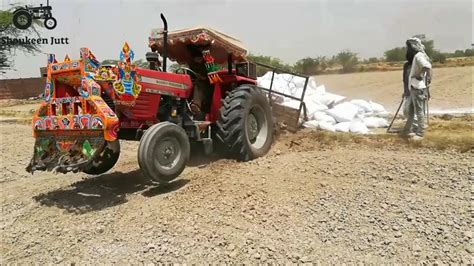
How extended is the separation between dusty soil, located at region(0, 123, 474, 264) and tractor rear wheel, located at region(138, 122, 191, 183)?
245 millimetres

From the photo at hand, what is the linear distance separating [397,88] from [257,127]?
1139 cm

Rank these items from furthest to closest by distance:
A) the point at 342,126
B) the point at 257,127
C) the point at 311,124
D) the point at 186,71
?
the point at 311,124 < the point at 342,126 < the point at 257,127 < the point at 186,71

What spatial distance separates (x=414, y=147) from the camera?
6.45m

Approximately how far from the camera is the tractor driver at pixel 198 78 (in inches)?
256

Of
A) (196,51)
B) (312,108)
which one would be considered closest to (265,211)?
(196,51)

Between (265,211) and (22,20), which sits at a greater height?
(22,20)

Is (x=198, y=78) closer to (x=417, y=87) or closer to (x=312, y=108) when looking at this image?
(x=312, y=108)

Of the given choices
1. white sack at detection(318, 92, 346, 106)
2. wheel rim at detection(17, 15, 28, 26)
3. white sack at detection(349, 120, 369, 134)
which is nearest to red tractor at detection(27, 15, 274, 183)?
white sack at detection(349, 120, 369, 134)

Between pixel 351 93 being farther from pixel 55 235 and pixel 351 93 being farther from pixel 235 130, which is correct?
pixel 55 235

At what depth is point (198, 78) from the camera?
22.2ft

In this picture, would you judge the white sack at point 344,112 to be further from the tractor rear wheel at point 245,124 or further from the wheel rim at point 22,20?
the wheel rim at point 22,20

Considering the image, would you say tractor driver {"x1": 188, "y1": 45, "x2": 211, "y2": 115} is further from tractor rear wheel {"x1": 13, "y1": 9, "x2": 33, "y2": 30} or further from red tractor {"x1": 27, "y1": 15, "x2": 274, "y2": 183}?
tractor rear wheel {"x1": 13, "y1": 9, "x2": 33, "y2": 30}

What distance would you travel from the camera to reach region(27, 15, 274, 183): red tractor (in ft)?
15.4

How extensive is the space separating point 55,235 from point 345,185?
303cm
